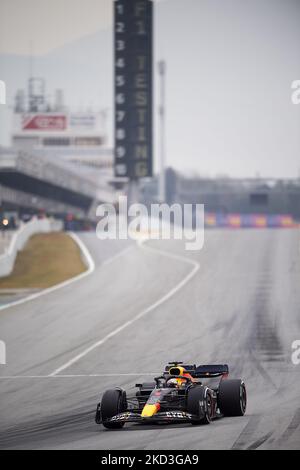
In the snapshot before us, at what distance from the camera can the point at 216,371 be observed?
62.8 ft

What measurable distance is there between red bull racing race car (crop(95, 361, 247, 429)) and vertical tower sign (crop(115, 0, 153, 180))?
65.1 metres

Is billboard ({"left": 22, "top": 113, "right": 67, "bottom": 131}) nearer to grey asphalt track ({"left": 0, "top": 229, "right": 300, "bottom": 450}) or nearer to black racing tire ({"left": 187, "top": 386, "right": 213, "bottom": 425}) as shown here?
grey asphalt track ({"left": 0, "top": 229, "right": 300, "bottom": 450})

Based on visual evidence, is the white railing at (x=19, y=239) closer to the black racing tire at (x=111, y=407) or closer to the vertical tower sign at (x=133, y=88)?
the vertical tower sign at (x=133, y=88)

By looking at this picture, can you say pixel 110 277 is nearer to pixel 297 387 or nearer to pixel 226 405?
pixel 297 387

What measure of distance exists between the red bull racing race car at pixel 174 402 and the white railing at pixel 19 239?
110 ft

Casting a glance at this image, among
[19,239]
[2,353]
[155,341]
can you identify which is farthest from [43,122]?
[2,353]

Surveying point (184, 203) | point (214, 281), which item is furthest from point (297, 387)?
point (184, 203)

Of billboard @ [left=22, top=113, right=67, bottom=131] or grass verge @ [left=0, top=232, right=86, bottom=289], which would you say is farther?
billboard @ [left=22, top=113, right=67, bottom=131]

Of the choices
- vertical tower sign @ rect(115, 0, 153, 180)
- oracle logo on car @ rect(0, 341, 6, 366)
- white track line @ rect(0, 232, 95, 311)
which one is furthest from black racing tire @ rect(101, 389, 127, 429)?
vertical tower sign @ rect(115, 0, 153, 180)

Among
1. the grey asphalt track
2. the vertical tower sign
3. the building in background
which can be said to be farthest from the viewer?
the building in background

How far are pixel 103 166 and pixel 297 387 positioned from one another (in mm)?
131553

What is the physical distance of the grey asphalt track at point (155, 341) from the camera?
16750mm

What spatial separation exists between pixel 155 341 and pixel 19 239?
31.1 m

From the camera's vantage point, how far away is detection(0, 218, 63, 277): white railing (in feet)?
170
